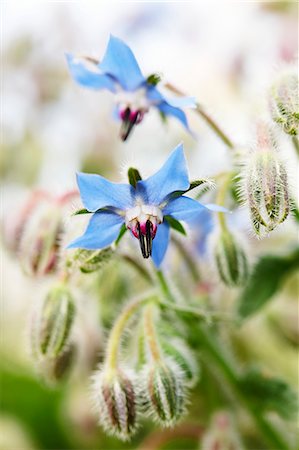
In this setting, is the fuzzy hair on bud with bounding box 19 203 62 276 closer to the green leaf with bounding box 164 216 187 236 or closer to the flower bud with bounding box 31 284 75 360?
the flower bud with bounding box 31 284 75 360

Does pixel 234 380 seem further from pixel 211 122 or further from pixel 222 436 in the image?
pixel 211 122

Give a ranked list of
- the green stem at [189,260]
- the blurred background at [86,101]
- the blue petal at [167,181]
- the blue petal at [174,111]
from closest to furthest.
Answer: the blue petal at [167,181] → the blue petal at [174,111] → the green stem at [189,260] → the blurred background at [86,101]

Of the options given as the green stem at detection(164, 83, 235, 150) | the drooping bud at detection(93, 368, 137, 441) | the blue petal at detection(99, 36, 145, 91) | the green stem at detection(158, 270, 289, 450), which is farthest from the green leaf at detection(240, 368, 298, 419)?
the blue petal at detection(99, 36, 145, 91)

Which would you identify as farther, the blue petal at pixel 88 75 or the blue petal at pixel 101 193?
the blue petal at pixel 88 75

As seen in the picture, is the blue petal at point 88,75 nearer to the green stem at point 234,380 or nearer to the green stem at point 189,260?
the green stem at point 189,260

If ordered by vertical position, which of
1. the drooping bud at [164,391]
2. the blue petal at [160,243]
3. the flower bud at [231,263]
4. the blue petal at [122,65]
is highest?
the blue petal at [122,65]

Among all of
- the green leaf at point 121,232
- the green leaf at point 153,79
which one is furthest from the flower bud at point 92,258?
the green leaf at point 153,79
